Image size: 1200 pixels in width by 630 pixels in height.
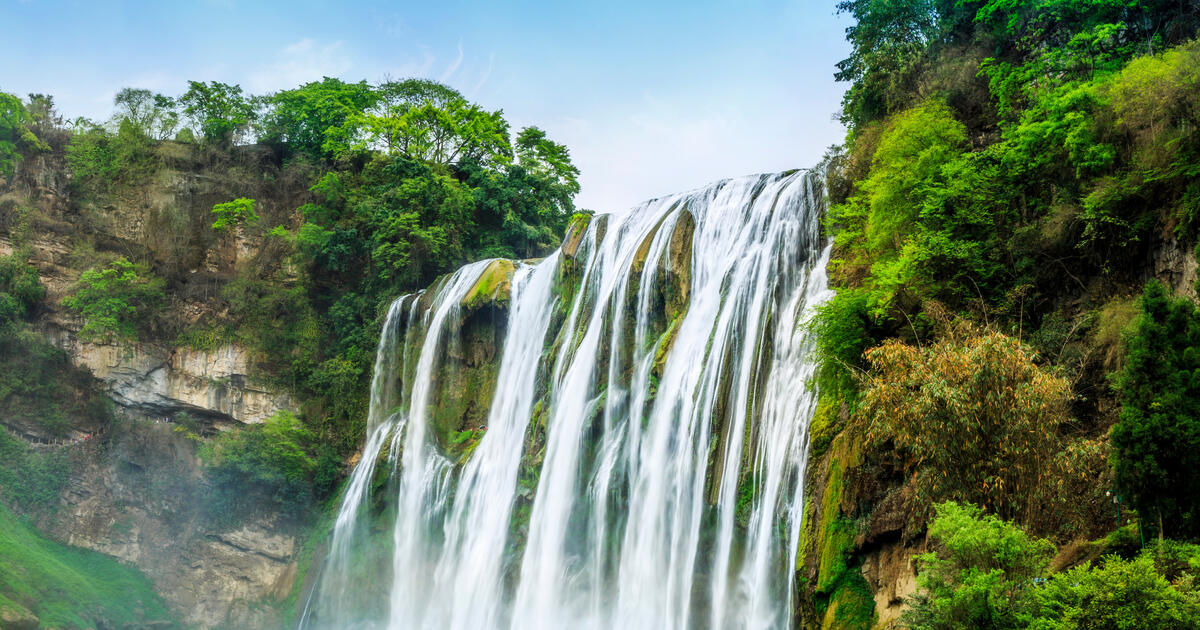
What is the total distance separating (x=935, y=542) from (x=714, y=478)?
18.0 ft

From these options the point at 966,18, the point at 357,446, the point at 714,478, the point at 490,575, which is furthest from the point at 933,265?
the point at 357,446

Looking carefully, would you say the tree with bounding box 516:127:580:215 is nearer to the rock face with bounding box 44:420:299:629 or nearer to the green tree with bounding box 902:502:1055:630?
the rock face with bounding box 44:420:299:629

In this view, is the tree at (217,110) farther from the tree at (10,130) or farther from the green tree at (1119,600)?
the green tree at (1119,600)

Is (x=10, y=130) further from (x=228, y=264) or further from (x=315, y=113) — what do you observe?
(x=315, y=113)

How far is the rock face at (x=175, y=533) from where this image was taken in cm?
2741

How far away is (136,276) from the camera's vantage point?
3066 centimetres

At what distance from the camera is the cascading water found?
14.6 meters

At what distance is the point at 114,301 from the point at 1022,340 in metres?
30.5

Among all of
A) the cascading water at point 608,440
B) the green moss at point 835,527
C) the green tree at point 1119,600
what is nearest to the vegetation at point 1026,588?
the green tree at point 1119,600

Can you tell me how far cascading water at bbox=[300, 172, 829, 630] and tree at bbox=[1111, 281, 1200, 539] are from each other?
5.46 meters

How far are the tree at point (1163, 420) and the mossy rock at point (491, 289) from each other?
772 inches

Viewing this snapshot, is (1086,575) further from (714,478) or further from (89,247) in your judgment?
(89,247)

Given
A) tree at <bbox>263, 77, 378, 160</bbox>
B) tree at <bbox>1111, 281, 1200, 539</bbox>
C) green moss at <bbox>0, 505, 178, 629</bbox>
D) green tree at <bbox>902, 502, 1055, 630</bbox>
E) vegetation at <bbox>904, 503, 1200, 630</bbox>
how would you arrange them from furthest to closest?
1. tree at <bbox>263, 77, 378, 160</bbox>
2. green moss at <bbox>0, 505, 178, 629</bbox>
3. tree at <bbox>1111, 281, 1200, 539</bbox>
4. green tree at <bbox>902, 502, 1055, 630</bbox>
5. vegetation at <bbox>904, 503, 1200, 630</bbox>

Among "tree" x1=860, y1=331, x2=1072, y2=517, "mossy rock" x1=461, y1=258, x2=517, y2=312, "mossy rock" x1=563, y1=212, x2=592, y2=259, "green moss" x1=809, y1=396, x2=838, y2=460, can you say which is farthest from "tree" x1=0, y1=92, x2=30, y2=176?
"tree" x1=860, y1=331, x2=1072, y2=517
